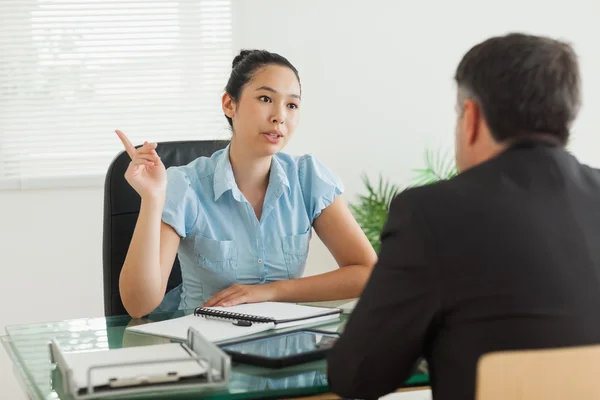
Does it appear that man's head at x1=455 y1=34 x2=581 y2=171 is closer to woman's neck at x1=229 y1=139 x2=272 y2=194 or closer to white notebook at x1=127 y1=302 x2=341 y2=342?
white notebook at x1=127 y1=302 x2=341 y2=342

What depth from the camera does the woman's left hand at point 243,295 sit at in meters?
2.06

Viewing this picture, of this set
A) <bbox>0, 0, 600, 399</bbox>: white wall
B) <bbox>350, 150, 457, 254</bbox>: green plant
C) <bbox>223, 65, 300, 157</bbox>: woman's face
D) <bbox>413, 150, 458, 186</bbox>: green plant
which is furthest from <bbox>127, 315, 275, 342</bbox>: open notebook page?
<bbox>413, 150, 458, 186</bbox>: green plant

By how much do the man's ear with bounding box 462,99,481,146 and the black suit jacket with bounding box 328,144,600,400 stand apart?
8cm

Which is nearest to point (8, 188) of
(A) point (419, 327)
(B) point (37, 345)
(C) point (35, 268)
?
(C) point (35, 268)

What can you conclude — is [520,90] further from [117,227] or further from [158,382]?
[117,227]

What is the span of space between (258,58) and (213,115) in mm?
1450

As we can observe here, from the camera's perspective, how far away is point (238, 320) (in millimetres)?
1829

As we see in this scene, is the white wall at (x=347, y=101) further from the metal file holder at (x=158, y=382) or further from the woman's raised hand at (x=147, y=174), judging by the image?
the metal file holder at (x=158, y=382)

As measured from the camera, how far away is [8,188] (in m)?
3.75

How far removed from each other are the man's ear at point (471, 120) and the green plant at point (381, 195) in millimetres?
2339

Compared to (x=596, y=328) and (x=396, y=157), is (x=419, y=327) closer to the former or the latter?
(x=596, y=328)

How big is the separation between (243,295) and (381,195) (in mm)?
1979

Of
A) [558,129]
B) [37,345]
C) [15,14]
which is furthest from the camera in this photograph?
[15,14]

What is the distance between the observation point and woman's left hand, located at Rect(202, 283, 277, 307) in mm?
2059
